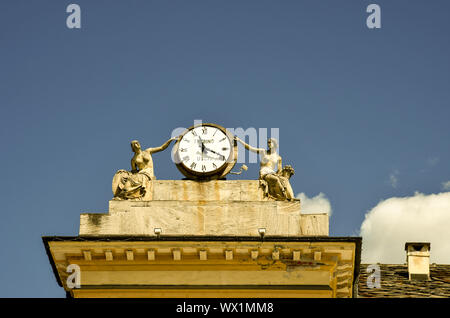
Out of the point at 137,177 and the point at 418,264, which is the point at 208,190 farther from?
the point at 418,264

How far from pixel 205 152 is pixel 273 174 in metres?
2.27

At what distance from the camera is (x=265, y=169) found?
43219mm

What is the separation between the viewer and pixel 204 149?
43750 mm

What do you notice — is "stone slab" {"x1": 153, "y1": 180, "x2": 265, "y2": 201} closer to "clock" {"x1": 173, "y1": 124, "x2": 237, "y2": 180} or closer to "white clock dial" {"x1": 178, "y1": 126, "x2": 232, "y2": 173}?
"clock" {"x1": 173, "y1": 124, "x2": 237, "y2": 180}

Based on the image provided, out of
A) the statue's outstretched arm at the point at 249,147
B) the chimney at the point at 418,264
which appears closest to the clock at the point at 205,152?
the statue's outstretched arm at the point at 249,147

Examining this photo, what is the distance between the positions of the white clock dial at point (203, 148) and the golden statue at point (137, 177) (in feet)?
1.49

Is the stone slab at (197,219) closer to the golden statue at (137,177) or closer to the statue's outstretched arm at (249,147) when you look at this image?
the golden statue at (137,177)

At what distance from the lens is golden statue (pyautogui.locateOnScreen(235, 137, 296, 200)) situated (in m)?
42.6

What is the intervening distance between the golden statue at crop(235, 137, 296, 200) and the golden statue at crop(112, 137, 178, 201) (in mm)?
2714

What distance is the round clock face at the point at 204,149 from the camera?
43500 mm

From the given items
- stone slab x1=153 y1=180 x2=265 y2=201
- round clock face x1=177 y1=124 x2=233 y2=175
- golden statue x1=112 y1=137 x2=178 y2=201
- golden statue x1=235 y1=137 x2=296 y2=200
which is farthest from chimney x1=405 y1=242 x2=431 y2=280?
golden statue x1=112 y1=137 x2=178 y2=201

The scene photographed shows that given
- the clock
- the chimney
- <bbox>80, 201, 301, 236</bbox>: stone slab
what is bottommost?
the chimney
